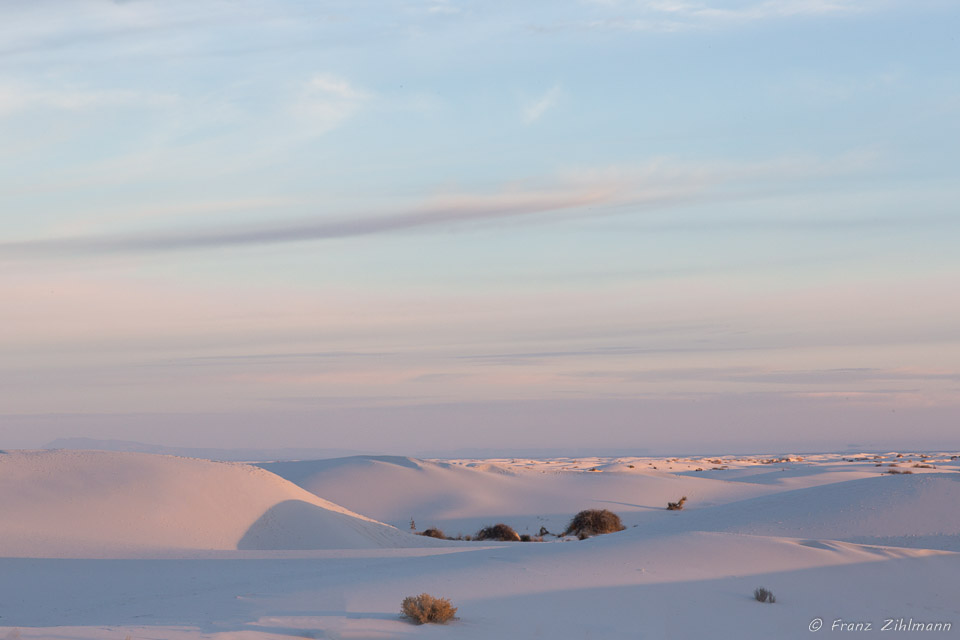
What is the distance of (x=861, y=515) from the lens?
807 inches

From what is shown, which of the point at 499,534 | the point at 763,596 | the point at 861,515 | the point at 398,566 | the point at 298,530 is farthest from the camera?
the point at 499,534

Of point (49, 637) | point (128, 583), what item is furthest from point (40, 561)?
point (49, 637)

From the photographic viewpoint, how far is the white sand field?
38.1 feet

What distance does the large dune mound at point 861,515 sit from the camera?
64.2 ft

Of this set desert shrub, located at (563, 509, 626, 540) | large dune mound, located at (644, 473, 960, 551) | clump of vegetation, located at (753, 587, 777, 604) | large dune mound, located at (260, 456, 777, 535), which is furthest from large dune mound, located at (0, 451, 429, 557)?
clump of vegetation, located at (753, 587, 777, 604)

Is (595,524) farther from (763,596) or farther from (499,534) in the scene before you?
(763,596)

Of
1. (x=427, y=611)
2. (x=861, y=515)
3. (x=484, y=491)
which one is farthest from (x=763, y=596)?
(x=484, y=491)

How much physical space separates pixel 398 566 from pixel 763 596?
5504 millimetres

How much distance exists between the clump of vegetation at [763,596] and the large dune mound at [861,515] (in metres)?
6.50

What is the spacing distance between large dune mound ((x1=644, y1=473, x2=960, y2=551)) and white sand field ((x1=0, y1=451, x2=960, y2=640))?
59mm

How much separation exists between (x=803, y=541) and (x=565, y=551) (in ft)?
14.5

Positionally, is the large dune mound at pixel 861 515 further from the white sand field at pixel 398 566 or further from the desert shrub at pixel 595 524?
the desert shrub at pixel 595 524

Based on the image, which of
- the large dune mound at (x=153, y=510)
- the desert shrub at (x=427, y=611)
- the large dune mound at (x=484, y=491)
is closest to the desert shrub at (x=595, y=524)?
the large dune mound at (x=484, y=491)

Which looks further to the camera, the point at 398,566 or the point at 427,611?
the point at 398,566
